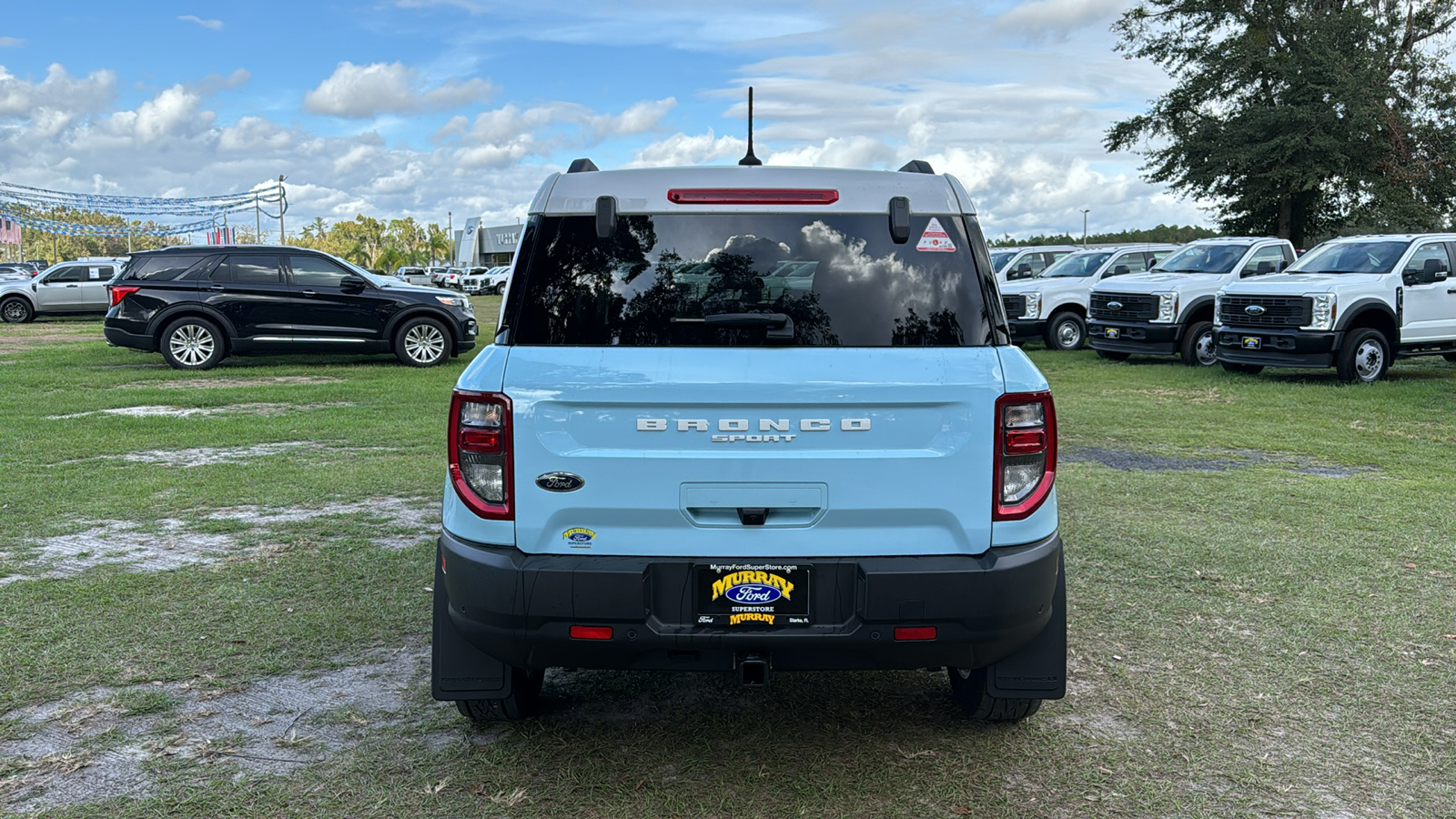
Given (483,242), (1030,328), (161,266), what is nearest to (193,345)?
(161,266)

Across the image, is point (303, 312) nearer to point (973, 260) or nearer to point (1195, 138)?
point (973, 260)

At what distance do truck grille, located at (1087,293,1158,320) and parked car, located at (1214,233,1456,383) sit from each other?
210 centimetres

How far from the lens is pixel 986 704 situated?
4086 mm

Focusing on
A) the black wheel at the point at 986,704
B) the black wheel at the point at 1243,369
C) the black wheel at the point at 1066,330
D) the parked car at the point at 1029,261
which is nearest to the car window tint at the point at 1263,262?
the black wheel at the point at 1243,369

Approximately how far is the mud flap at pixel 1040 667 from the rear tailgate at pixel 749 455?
1.91 ft

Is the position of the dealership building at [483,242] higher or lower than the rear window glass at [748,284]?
higher

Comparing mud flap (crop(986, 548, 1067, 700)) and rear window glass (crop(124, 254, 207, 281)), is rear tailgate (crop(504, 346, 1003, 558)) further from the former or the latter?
rear window glass (crop(124, 254, 207, 281))

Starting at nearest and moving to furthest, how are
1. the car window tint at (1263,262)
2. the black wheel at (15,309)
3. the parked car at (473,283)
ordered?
the car window tint at (1263,262) < the black wheel at (15,309) < the parked car at (473,283)

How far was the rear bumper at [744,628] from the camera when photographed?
3.42m

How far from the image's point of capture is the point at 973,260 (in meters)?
3.70

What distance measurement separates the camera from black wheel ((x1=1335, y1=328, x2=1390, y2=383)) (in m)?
15.4

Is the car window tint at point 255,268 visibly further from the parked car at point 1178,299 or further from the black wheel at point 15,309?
the black wheel at point 15,309

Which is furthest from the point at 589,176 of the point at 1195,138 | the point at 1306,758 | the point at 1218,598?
the point at 1195,138

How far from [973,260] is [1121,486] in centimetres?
522
